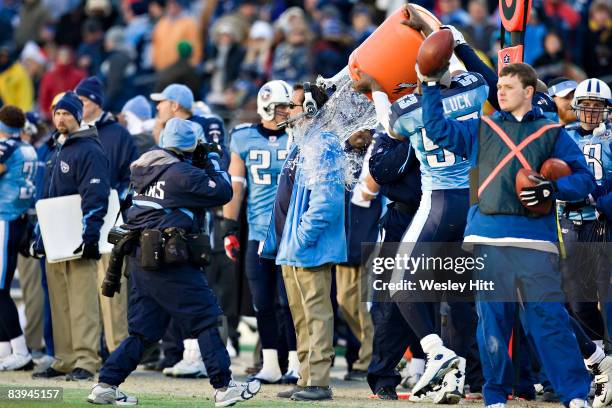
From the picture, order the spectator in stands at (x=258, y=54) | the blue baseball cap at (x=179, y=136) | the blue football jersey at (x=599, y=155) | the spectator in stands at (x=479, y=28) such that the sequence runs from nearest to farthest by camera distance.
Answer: the blue baseball cap at (x=179, y=136), the blue football jersey at (x=599, y=155), the spectator in stands at (x=479, y=28), the spectator in stands at (x=258, y=54)

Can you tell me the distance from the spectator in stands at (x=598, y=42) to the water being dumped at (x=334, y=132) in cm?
779

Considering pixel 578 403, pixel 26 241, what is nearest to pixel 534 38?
pixel 26 241

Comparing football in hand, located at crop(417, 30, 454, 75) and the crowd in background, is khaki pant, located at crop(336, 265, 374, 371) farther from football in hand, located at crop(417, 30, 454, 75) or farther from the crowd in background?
the crowd in background

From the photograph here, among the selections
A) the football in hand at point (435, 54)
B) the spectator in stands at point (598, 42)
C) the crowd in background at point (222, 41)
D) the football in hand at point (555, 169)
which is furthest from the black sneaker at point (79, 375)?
the spectator in stands at point (598, 42)

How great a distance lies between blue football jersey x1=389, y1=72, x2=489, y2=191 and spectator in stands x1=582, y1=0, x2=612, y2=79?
27.5 feet

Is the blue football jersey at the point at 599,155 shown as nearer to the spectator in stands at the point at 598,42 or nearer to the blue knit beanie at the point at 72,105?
the blue knit beanie at the point at 72,105

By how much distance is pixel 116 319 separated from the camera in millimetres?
12219

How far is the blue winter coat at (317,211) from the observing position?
998 cm

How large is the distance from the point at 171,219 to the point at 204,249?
1.09ft

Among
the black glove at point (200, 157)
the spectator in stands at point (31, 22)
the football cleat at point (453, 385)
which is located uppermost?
the spectator in stands at point (31, 22)

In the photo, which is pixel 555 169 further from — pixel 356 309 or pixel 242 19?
pixel 242 19

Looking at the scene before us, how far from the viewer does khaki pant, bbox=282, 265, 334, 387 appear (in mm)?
10008

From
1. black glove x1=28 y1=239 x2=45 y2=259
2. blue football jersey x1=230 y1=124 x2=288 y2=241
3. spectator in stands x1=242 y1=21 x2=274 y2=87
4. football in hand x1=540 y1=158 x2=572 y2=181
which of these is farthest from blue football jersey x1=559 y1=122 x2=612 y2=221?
spectator in stands x1=242 y1=21 x2=274 y2=87

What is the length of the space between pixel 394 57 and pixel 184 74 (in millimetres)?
8923
